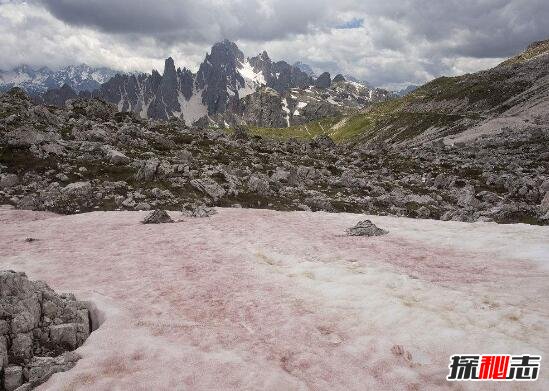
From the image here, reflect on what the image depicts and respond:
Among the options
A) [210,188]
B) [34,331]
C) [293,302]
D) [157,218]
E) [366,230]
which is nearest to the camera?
[34,331]

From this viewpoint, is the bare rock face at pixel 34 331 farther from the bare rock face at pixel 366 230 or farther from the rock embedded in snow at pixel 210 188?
the rock embedded in snow at pixel 210 188

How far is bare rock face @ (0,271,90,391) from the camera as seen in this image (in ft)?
37.8

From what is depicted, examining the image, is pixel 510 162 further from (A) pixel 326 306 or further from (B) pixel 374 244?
(A) pixel 326 306

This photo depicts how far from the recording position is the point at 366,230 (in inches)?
992

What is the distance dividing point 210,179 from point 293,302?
1164 inches

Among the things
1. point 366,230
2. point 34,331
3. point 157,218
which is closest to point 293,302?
point 34,331

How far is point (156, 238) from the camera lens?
80.8ft

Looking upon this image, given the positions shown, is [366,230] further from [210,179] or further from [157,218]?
[210,179]

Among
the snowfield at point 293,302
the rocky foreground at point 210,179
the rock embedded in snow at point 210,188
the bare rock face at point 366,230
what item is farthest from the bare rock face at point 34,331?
the rock embedded in snow at point 210,188

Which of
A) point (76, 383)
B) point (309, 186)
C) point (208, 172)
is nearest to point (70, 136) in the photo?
point (208, 172)

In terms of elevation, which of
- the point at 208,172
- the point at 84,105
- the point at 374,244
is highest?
the point at 84,105

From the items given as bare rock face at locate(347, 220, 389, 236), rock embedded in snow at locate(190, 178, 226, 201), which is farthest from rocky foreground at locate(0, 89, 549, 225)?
bare rock face at locate(347, 220, 389, 236)

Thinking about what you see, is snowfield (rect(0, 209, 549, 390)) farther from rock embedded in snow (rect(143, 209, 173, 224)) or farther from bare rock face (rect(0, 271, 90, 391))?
rock embedded in snow (rect(143, 209, 173, 224))

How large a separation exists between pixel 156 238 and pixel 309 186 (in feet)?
93.9
